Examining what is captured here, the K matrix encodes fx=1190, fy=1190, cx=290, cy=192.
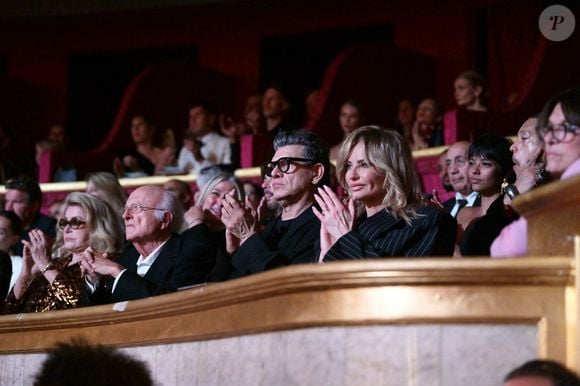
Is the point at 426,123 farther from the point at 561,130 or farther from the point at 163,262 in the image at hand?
the point at 561,130

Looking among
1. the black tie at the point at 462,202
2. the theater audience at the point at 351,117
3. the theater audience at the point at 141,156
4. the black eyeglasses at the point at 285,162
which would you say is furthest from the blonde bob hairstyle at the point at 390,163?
the theater audience at the point at 141,156

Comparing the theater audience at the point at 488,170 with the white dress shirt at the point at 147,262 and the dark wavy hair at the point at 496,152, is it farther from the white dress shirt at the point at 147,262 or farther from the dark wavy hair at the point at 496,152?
the white dress shirt at the point at 147,262

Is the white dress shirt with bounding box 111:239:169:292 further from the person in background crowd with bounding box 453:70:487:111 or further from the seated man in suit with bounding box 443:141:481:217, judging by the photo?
the person in background crowd with bounding box 453:70:487:111

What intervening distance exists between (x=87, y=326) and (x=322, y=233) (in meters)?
0.73

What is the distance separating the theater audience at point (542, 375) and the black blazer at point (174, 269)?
5.19 feet

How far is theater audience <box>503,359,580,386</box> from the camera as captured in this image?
74.4 inches

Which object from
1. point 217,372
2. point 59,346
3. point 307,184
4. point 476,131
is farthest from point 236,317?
point 476,131

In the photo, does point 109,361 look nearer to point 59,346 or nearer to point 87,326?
point 59,346

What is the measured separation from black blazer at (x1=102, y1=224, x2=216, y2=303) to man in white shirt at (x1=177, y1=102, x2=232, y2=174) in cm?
303

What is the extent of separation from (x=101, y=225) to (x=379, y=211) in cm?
136

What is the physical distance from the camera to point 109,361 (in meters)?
2.05

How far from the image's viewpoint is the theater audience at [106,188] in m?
4.95

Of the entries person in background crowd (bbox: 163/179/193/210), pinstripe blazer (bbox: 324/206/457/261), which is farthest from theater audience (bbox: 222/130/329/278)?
person in background crowd (bbox: 163/179/193/210)

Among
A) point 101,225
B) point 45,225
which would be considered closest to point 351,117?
point 45,225
